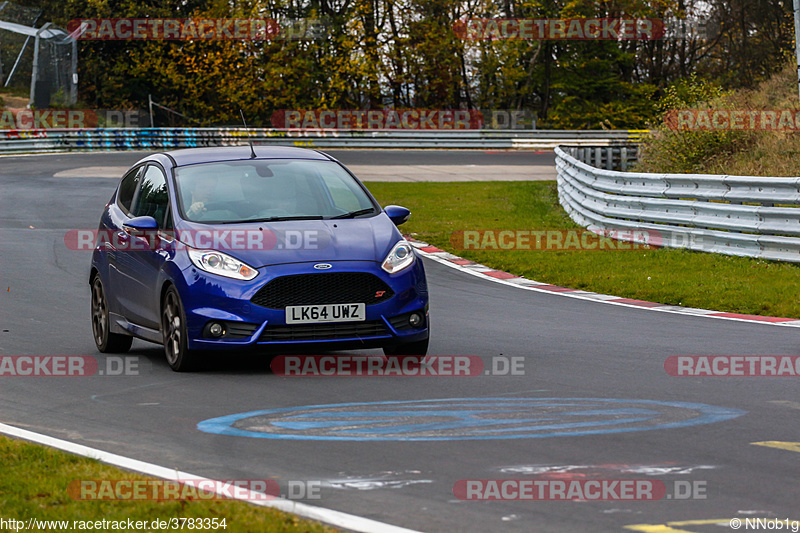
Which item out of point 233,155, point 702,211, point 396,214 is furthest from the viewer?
point 702,211

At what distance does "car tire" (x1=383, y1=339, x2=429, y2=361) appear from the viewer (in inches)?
357

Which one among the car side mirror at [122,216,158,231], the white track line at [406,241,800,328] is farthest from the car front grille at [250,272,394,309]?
the white track line at [406,241,800,328]

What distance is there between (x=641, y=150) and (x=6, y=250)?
1494 centimetres

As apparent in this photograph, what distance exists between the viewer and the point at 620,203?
18672 millimetres

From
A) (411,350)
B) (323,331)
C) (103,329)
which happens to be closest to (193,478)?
(323,331)

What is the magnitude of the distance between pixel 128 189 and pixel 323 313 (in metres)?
2.92

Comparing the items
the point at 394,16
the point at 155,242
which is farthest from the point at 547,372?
the point at 394,16

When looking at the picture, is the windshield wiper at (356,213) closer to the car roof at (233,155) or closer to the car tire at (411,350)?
the car roof at (233,155)

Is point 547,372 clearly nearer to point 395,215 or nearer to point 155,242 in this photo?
point 395,215

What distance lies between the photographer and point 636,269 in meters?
15.2

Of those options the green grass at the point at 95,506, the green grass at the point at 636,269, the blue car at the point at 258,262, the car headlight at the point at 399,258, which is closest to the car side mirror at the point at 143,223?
the blue car at the point at 258,262

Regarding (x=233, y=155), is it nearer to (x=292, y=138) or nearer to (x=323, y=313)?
(x=323, y=313)

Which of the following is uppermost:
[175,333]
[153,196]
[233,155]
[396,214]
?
[233,155]

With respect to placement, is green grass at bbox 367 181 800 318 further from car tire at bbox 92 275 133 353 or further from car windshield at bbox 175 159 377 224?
car tire at bbox 92 275 133 353
